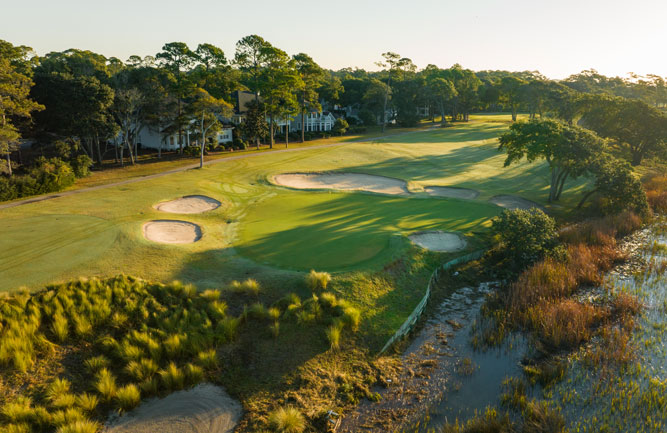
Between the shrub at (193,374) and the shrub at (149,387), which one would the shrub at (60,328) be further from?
the shrub at (193,374)

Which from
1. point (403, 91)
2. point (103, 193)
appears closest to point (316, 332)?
point (103, 193)

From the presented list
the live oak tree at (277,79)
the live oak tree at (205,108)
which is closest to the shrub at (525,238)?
the live oak tree at (205,108)

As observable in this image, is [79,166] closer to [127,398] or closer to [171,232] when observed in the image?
[171,232]

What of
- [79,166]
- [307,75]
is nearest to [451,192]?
[79,166]

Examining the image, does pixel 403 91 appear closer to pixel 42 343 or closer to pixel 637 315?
pixel 637 315

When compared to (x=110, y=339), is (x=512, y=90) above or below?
above

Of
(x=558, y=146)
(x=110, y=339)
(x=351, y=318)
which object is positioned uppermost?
(x=558, y=146)
